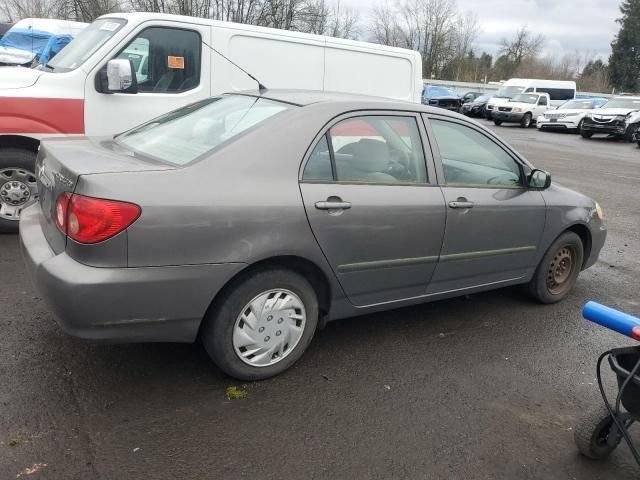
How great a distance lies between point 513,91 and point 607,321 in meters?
31.1

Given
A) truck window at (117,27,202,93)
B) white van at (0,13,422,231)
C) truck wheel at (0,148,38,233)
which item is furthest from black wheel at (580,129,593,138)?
truck wheel at (0,148,38,233)

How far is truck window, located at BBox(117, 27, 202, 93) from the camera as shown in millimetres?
5699

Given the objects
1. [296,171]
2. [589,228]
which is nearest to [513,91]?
[589,228]

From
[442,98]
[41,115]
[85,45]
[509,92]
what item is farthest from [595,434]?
[442,98]

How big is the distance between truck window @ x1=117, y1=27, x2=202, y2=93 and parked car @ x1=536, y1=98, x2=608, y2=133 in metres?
23.5

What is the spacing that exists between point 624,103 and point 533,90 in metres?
7.66

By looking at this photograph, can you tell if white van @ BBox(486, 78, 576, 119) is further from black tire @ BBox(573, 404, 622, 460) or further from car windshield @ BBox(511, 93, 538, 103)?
black tire @ BBox(573, 404, 622, 460)

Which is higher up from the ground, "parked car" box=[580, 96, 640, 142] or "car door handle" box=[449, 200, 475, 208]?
"parked car" box=[580, 96, 640, 142]

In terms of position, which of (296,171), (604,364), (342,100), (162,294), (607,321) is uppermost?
(342,100)

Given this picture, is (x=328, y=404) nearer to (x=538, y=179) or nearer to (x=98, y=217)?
(x=98, y=217)

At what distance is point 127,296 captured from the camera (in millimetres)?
2627

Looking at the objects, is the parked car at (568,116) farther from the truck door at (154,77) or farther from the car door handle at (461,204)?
the car door handle at (461,204)

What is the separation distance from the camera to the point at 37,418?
2701mm

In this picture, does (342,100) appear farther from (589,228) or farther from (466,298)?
(589,228)
